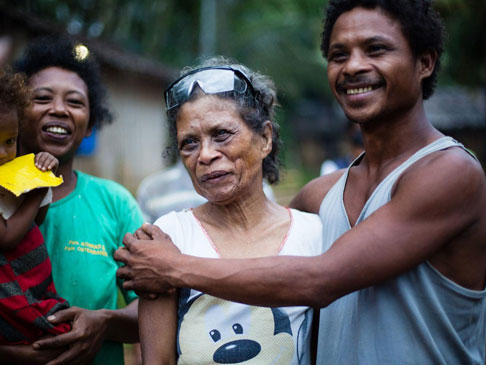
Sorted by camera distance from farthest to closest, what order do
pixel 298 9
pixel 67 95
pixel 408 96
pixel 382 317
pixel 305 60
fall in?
pixel 305 60 < pixel 298 9 < pixel 67 95 < pixel 408 96 < pixel 382 317

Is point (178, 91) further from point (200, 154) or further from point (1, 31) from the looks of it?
point (1, 31)

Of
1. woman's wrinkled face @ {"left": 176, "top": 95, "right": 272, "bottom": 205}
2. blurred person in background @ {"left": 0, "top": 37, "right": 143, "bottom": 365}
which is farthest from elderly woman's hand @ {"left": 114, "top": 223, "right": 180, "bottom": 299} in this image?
blurred person in background @ {"left": 0, "top": 37, "right": 143, "bottom": 365}

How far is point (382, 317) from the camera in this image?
2.13 m

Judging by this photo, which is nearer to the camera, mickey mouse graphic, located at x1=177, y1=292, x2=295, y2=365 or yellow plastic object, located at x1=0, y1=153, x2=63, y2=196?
mickey mouse graphic, located at x1=177, y1=292, x2=295, y2=365

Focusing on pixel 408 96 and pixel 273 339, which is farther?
pixel 408 96

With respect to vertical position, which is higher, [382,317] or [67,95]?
[67,95]

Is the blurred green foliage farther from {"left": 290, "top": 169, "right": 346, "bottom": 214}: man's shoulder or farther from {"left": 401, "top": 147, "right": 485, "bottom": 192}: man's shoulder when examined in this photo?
{"left": 401, "top": 147, "right": 485, "bottom": 192}: man's shoulder

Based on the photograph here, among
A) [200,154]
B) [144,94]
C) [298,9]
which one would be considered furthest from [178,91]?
[298,9]

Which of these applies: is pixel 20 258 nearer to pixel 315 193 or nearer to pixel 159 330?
pixel 159 330

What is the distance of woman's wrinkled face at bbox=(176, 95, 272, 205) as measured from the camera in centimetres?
232

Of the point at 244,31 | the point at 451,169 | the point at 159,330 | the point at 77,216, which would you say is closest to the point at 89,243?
the point at 77,216

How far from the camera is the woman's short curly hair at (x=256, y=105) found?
7.86 ft

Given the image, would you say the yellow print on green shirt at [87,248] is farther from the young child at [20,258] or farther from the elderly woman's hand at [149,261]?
the elderly woman's hand at [149,261]

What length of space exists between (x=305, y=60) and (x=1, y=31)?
58.1 ft
